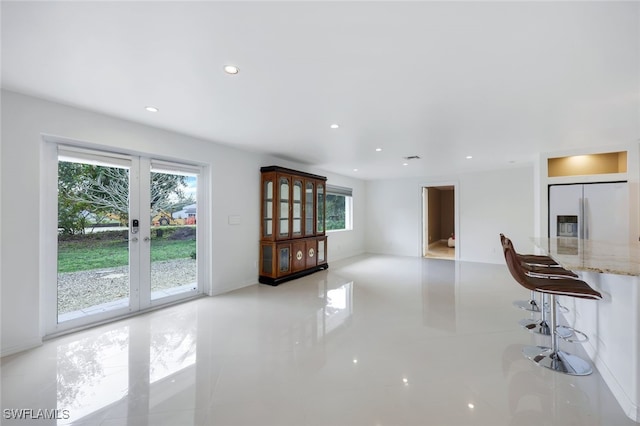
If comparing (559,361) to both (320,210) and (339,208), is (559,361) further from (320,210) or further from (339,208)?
(339,208)

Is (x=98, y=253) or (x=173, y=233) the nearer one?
(x=98, y=253)

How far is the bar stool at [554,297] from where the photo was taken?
2.11 m

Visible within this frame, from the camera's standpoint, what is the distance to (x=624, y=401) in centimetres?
177

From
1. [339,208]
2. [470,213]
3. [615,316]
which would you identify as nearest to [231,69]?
[615,316]

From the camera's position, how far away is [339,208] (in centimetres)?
763

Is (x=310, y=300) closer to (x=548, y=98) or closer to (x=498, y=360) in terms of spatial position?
(x=498, y=360)

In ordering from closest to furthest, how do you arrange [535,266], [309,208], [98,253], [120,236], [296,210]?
1. [535,266]
2. [98,253]
3. [120,236]
4. [296,210]
5. [309,208]

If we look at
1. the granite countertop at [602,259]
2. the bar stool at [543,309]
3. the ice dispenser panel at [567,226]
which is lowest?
the bar stool at [543,309]

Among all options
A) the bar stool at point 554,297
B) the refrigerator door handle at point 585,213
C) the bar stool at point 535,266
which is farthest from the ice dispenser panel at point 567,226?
the bar stool at point 554,297

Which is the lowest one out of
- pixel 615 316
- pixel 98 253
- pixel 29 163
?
pixel 615 316

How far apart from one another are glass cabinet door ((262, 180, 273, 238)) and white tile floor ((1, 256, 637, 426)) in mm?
1550

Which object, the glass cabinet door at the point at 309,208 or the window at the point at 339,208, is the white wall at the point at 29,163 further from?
the window at the point at 339,208

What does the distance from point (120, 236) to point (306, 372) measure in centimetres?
277

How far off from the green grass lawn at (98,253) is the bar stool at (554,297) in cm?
404
